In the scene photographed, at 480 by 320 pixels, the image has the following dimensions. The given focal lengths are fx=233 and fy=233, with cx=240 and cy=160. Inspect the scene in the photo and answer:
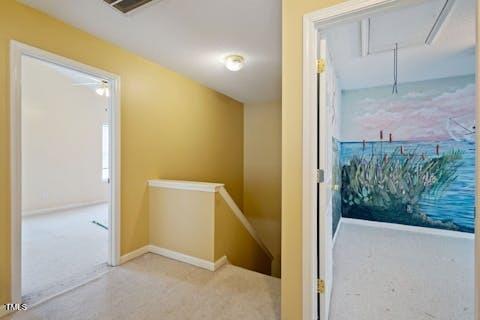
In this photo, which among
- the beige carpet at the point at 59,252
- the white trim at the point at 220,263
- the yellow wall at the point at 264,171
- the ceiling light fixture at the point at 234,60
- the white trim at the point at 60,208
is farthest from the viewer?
the yellow wall at the point at 264,171

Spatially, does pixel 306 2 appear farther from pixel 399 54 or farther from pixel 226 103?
pixel 226 103

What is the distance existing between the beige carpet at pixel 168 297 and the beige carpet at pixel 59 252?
0.75ft

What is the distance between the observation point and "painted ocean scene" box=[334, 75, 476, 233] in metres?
3.31

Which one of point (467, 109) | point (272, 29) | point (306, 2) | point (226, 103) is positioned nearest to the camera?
point (306, 2)

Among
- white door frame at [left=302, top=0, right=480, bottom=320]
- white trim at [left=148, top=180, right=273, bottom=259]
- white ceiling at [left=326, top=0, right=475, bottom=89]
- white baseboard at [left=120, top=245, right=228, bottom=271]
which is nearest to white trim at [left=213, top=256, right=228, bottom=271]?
white baseboard at [left=120, top=245, right=228, bottom=271]

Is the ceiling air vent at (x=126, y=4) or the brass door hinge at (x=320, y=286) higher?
the ceiling air vent at (x=126, y=4)

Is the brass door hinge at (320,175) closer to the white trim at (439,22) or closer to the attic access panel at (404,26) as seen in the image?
the attic access panel at (404,26)

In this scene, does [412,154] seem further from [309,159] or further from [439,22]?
[309,159]

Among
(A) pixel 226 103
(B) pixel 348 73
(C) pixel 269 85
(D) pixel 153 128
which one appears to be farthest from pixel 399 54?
(D) pixel 153 128

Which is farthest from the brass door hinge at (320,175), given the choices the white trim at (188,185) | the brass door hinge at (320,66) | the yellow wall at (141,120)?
the yellow wall at (141,120)

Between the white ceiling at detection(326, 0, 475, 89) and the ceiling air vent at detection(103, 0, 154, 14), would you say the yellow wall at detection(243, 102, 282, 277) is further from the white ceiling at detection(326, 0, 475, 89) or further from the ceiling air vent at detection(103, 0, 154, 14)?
the ceiling air vent at detection(103, 0, 154, 14)

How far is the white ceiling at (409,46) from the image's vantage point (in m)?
1.96

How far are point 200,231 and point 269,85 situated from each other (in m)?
→ 2.55

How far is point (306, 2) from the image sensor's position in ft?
4.66
